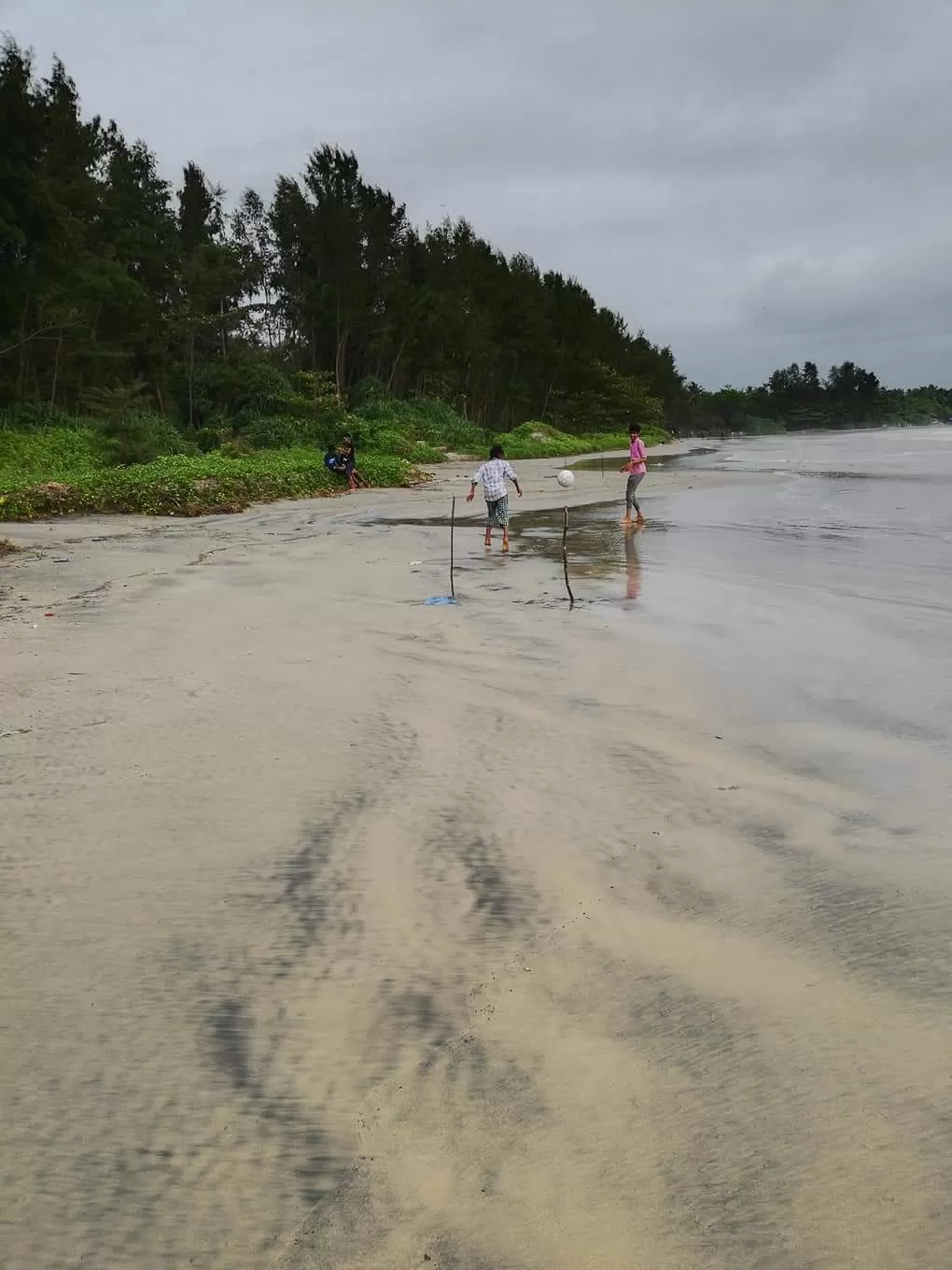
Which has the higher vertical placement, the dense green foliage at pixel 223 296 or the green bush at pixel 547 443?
the dense green foliage at pixel 223 296

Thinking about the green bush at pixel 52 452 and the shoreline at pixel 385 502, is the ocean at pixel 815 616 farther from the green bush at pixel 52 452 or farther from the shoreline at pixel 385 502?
the green bush at pixel 52 452

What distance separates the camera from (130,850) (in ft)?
11.5

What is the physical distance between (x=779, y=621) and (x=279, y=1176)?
6.65 metres

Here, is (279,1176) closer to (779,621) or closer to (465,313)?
(779,621)

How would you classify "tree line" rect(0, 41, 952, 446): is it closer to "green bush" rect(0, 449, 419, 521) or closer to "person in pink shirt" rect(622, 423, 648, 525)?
"green bush" rect(0, 449, 419, 521)

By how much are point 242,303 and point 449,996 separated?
46.2m

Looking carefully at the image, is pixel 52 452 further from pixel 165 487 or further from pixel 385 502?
pixel 385 502

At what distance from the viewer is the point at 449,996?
2.66m

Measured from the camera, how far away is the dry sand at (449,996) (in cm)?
193

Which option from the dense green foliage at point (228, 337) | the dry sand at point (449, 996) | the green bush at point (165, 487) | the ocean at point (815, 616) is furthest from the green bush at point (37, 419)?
the dry sand at point (449, 996)

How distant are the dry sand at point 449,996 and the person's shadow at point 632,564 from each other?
383cm

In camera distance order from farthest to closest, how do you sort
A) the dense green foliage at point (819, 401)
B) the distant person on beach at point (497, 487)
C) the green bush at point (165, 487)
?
1. the dense green foliage at point (819, 401)
2. the green bush at point (165, 487)
3. the distant person on beach at point (497, 487)

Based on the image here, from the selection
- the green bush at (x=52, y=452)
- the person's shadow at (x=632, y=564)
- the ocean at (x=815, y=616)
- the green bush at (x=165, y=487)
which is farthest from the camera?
the green bush at (x=52, y=452)

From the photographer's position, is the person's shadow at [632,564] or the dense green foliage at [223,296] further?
the dense green foliage at [223,296]
